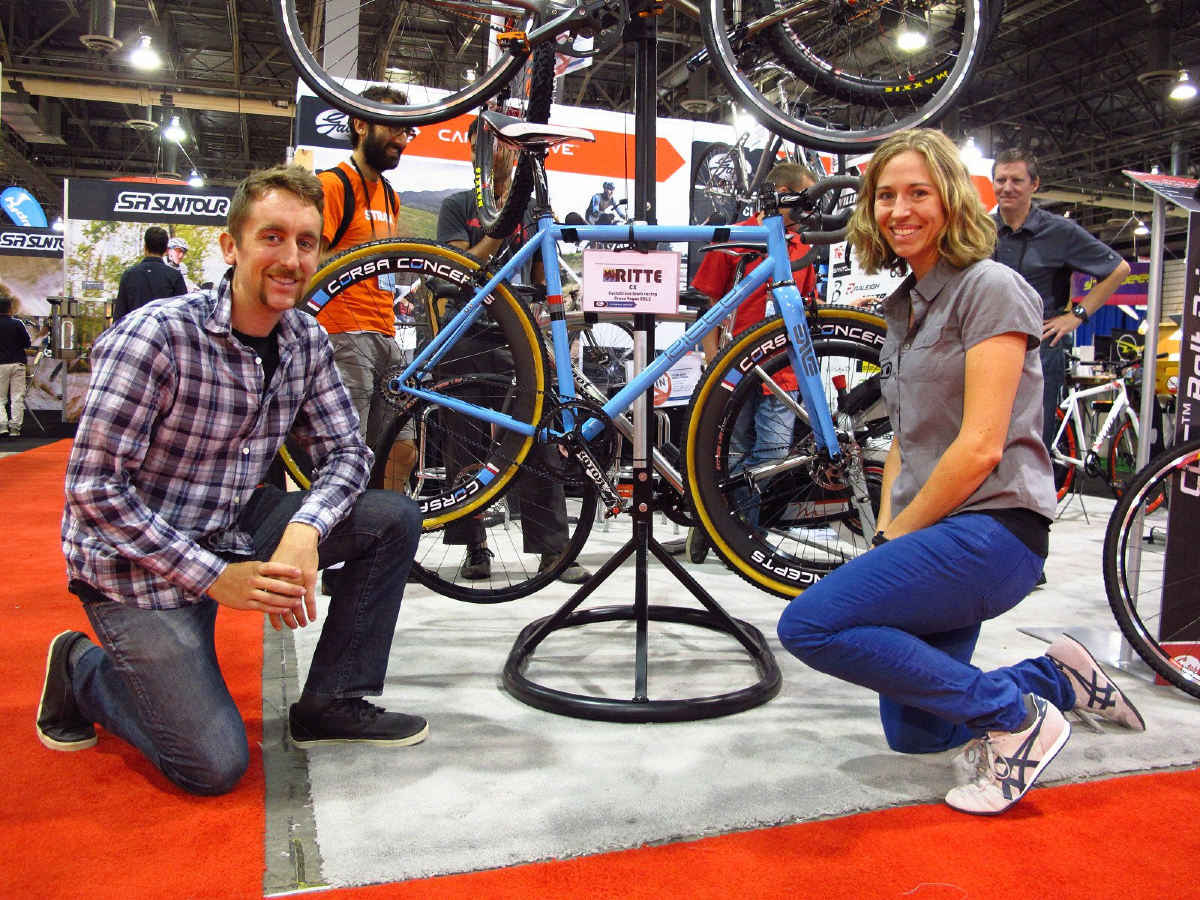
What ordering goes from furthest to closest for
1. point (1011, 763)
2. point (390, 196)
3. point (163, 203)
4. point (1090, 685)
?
point (163, 203)
point (390, 196)
point (1090, 685)
point (1011, 763)

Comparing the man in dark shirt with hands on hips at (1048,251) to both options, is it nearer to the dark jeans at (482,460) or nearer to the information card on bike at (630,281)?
the information card on bike at (630,281)

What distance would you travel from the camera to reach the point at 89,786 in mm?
1722

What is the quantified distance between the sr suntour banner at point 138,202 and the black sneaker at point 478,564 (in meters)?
8.69

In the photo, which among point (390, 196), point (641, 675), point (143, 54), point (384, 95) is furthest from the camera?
point (143, 54)

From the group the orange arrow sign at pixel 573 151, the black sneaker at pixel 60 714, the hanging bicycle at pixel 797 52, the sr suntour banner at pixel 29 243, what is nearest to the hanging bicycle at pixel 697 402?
the hanging bicycle at pixel 797 52

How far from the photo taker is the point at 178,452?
1746mm

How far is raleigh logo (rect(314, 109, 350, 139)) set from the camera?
18.2ft

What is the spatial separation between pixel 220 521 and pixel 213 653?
0.28 m

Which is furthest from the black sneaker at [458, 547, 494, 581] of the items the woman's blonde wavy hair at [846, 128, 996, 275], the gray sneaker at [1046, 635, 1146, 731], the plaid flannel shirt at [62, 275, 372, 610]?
the woman's blonde wavy hair at [846, 128, 996, 275]

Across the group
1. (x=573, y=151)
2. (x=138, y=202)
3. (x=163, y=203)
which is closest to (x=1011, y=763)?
(x=573, y=151)

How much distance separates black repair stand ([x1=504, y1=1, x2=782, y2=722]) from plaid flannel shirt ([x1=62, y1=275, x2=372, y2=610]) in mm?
703

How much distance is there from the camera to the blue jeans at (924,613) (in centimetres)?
164

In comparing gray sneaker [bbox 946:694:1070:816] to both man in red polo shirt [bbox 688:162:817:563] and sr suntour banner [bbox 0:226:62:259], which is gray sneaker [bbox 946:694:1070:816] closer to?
man in red polo shirt [bbox 688:162:817:563]

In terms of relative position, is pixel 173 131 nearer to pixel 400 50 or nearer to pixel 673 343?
pixel 400 50
